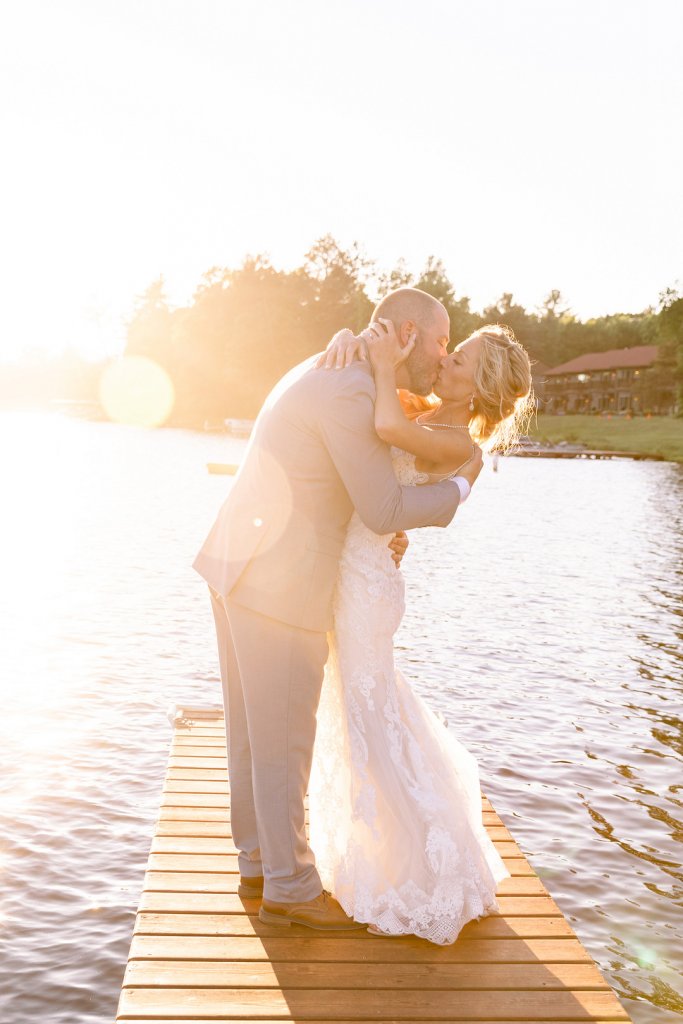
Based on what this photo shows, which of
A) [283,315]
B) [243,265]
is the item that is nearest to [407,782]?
[283,315]

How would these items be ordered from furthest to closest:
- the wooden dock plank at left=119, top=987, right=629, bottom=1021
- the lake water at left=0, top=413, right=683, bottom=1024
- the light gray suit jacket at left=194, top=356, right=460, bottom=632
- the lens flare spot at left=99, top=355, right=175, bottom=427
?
1. the lens flare spot at left=99, top=355, right=175, bottom=427
2. the lake water at left=0, top=413, right=683, bottom=1024
3. the light gray suit jacket at left=194, top=356, right=460, bottom=632
4. the wooden dock plank at left=119, top=987, right=629, bottom=1021

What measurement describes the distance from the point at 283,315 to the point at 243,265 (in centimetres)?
1122

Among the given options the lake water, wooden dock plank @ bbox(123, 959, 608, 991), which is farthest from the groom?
the lake water

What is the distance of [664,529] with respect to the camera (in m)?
35.1

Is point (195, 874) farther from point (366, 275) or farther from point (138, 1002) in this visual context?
point (366, 275)

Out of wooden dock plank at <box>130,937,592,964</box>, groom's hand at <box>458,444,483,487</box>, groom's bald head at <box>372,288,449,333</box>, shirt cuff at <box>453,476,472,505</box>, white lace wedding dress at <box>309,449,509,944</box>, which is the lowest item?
wooden dock plank at <box>130,937,592,964</box>

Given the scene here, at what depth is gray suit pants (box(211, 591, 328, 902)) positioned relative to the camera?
4.78m

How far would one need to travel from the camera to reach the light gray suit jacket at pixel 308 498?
4527 millimetres

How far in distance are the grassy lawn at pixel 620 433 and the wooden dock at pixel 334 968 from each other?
71.1 metres

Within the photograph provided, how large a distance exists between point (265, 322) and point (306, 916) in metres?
105

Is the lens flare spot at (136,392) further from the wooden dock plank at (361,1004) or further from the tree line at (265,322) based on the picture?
the wooden dock plank at (361,1004)

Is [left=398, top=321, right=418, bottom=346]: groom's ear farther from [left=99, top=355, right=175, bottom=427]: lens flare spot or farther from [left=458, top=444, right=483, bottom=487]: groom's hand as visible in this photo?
[left=99, top=355, right=175, bottom=427]: lens flare spot

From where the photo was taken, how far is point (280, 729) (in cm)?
482

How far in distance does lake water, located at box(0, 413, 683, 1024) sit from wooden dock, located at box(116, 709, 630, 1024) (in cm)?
185
